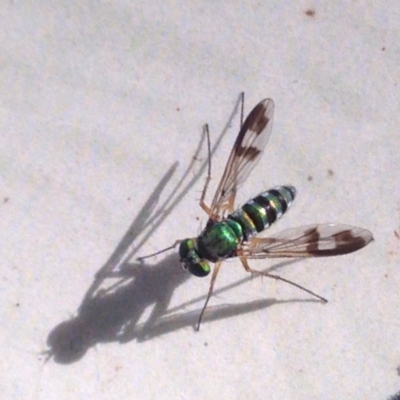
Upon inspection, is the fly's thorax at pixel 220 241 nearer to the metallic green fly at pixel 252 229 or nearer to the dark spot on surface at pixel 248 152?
the metallic green fly at pixel 252 229

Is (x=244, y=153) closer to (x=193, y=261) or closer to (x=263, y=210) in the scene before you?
(x=263, y=210)

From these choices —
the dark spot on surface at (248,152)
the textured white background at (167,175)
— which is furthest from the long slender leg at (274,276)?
the dark spot on surface at (248,152)

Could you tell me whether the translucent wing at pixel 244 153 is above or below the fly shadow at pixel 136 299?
above

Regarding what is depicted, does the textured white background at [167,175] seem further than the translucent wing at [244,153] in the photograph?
Yes

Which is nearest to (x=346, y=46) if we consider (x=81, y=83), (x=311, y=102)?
(x=311, y=102)

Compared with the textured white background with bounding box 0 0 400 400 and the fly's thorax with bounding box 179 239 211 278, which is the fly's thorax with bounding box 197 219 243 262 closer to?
the fly's thorax with bounding box 179 239 211 278

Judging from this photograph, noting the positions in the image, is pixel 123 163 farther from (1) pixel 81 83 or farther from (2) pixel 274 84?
(2) pixel 274 84

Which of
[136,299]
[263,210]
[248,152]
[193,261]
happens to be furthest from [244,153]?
[136,299]
